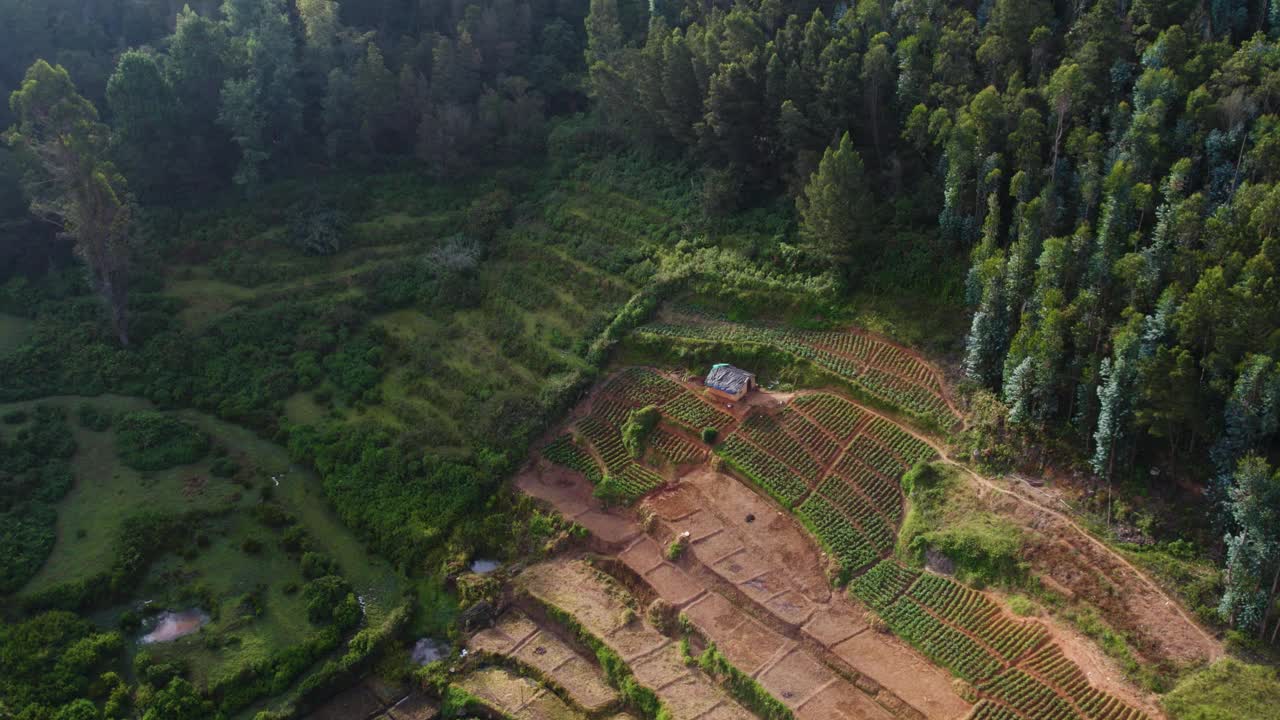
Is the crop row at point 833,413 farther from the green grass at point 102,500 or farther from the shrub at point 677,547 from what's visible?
the green grass at point 102,500

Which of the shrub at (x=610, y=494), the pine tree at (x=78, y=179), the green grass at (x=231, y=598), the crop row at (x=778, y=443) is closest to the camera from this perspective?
the green grass at (x=231, y=598)

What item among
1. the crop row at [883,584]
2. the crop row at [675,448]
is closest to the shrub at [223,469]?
the crop row at [675,448]

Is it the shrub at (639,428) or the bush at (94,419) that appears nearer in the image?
the shrub at (639,428)

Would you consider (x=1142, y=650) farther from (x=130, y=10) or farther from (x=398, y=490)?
(x=130, y=10)

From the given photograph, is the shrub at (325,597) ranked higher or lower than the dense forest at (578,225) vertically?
lower

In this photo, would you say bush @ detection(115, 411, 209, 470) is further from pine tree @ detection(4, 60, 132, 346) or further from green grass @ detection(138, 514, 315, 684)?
pine tree @ detection(4, 60, 132, 346)

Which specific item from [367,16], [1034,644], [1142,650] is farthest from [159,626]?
[367,16]
